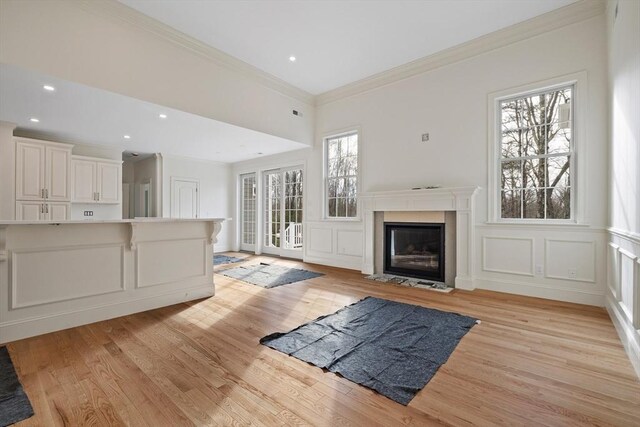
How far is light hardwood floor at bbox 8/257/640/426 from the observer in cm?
160

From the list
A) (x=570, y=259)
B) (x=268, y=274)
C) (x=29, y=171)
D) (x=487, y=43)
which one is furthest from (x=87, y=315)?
(x=487, y=43)

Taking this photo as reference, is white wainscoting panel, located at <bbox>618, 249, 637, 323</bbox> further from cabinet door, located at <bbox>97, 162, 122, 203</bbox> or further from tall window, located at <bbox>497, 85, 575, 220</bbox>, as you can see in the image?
cabinet door, located at <bbox>97, 162, 122, 203</bbox>

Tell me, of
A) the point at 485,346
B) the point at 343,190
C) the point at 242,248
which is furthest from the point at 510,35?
the point at 242,248

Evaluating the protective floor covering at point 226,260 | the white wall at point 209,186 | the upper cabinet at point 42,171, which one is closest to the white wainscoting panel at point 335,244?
the protective floor covering at point 226,260

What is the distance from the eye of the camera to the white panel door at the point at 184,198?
749 cm

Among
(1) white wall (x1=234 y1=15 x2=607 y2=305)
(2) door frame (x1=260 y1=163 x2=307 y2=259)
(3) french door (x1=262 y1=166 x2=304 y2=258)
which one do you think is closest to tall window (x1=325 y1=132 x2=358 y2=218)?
(1) white wall (x1=234 y1=15 x2=607 y2=305)

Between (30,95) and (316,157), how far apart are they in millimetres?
4533

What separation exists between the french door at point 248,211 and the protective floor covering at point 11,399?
241 inches

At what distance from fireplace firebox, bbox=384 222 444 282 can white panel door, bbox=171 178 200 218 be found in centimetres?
543

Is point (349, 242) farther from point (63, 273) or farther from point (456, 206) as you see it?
point (63, 273)

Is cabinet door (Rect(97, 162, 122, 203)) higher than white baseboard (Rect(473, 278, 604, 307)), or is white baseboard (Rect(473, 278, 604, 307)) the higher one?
cabinet door (Rect(97, 162, 122, 203))

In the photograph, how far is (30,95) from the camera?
366 cm

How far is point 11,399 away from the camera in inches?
67.7

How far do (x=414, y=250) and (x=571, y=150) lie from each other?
2490 millimetres
